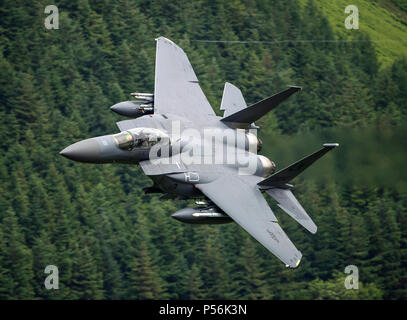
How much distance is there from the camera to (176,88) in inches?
1577

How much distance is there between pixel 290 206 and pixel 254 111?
480cm

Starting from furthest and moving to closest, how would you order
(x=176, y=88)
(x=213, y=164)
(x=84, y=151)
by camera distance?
(x=176, y=88), (x=213, y=164), (x=84, y=151)

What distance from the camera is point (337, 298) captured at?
76438 mm

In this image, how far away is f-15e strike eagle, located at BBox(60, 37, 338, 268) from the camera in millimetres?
34094

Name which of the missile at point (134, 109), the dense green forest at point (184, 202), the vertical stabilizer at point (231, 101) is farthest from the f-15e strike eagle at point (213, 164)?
the dense green forest at point (184, 202)

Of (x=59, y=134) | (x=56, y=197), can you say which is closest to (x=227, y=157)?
(x=56, y=197)

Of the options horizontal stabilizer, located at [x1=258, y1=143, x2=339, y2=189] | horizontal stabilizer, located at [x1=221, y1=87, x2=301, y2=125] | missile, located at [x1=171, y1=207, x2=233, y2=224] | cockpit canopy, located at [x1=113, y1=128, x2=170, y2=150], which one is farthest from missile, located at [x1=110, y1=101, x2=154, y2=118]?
horizontal stabilizer, located at [x1=258, y1=143, x2=339, y2=189]

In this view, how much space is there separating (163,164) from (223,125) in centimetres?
439

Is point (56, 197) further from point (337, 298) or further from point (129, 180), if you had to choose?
point (337, 298)

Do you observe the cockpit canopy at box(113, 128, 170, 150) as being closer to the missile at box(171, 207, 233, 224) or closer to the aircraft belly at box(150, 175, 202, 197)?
the aircraft belly at box(150, 175, 202, 197)

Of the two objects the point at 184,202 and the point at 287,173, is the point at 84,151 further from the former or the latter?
the point at 184,202

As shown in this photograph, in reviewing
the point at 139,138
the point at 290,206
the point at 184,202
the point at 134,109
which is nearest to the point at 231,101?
the point at 134,109

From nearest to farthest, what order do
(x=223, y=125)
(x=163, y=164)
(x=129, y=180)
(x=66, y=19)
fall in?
(x=163, y=164) → (x=223, y=125) → (x=129, y=180) → (x=66, y=19)

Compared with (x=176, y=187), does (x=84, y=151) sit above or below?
above
